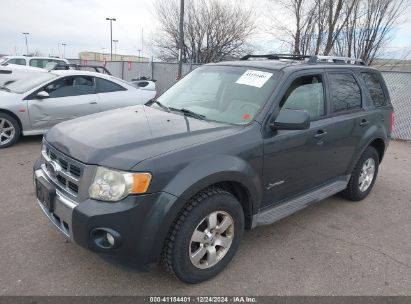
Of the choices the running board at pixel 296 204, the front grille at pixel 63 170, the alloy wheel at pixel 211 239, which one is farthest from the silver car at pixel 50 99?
the alloy wheel at pixel 211 239

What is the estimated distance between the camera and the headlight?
247 cm

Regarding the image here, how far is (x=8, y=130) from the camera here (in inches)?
267

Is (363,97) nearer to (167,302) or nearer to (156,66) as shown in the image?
(167,302)

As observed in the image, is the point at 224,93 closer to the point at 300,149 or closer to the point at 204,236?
the point at 300,149

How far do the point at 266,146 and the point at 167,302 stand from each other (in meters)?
1.49

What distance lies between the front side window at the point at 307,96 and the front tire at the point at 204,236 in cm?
115

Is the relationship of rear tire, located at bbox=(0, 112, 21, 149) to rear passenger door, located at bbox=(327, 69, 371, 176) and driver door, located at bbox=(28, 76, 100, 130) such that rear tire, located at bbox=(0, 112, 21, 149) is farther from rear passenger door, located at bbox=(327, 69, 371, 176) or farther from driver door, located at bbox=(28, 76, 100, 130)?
rear passenger door, located at bbox=(327, 69, 371, 176)

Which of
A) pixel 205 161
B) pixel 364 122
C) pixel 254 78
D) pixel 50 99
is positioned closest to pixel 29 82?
pixel 50 99

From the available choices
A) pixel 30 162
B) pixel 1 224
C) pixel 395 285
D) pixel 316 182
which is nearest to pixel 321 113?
pixel 316 182

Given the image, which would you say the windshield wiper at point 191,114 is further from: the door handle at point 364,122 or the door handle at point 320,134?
the door handle at point 364,122

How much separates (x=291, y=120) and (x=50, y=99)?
17.7 ft

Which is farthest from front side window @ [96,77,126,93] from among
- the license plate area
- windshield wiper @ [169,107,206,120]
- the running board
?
the running board

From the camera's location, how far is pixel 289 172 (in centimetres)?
352

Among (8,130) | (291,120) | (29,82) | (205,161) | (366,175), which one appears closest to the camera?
(205,161)
